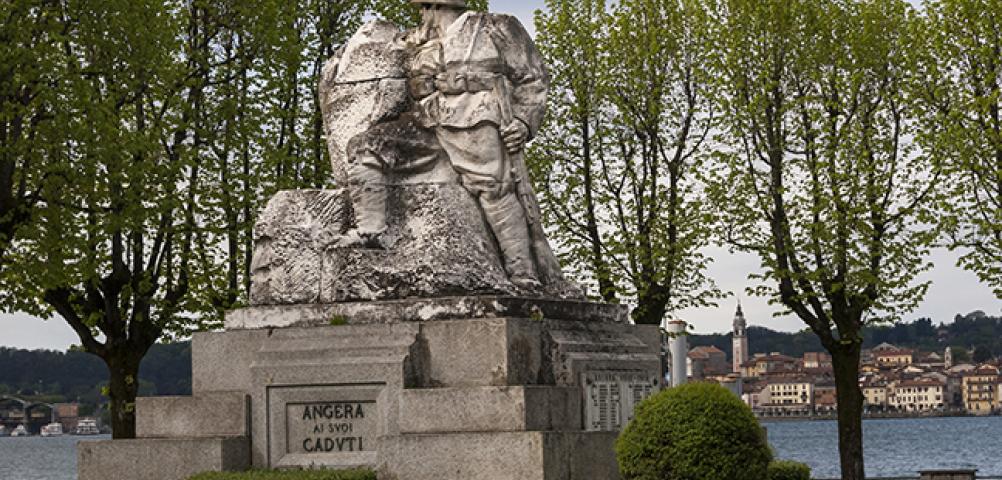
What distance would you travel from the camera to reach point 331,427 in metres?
17.3

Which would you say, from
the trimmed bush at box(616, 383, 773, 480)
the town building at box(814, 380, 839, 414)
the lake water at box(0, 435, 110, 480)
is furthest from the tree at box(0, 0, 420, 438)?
the town building at box(814, 380, 839, 414)

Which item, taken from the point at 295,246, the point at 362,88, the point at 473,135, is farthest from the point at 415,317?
the point at 362,88

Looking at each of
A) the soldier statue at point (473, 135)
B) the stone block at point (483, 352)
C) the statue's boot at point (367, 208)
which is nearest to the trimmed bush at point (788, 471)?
the soldier statue at point (473, 135)

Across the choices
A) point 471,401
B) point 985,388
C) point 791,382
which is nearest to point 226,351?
point 471,401

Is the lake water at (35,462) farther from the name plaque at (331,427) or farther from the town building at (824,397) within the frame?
the town building at (824,397)

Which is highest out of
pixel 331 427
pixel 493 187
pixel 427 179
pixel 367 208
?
pixel 427 179

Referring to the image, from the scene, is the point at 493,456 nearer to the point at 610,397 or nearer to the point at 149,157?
the point at 610,397

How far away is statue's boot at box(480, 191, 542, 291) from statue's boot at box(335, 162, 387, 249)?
41.1 inches

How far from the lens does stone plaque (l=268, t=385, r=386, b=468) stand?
55.8 feet

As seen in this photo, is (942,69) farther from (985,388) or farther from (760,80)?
(985,388)

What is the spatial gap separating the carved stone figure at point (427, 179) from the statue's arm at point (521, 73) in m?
0.01

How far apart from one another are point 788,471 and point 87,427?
319ft

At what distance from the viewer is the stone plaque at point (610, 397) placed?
684 inches

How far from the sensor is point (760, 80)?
31781 millimetres
